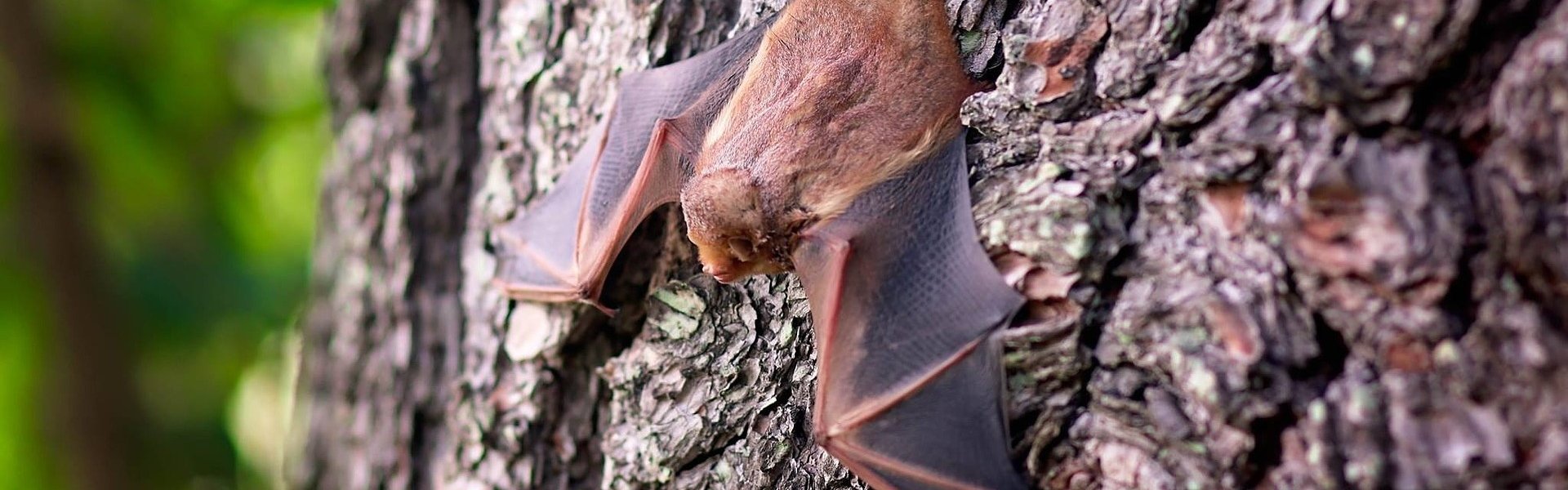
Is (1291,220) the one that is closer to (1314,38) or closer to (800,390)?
(1314,38)

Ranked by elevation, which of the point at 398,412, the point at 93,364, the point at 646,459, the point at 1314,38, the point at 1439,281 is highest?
the point at 1314,38

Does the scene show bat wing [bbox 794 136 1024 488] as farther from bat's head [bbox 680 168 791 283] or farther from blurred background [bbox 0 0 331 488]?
blurred background [bbox 0 0 331 488]

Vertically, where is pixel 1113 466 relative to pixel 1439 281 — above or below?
below

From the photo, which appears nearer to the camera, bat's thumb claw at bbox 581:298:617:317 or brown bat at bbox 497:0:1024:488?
brown bat at bbox 497:0:1024:488

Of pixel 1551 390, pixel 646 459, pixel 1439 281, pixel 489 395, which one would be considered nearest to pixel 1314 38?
pixel 1439 281

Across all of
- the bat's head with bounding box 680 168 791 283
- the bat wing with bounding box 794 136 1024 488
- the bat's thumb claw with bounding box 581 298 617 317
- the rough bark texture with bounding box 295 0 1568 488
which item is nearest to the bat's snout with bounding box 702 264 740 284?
the bat's head with bounding box 680 168 791 283

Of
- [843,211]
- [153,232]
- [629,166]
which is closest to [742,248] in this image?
[843,211]

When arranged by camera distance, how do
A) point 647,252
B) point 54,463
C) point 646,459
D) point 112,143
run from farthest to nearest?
point 112,143
point 54,463
point 647,252
point 646,459

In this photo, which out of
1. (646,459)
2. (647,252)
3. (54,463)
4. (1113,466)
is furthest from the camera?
(54,463)
